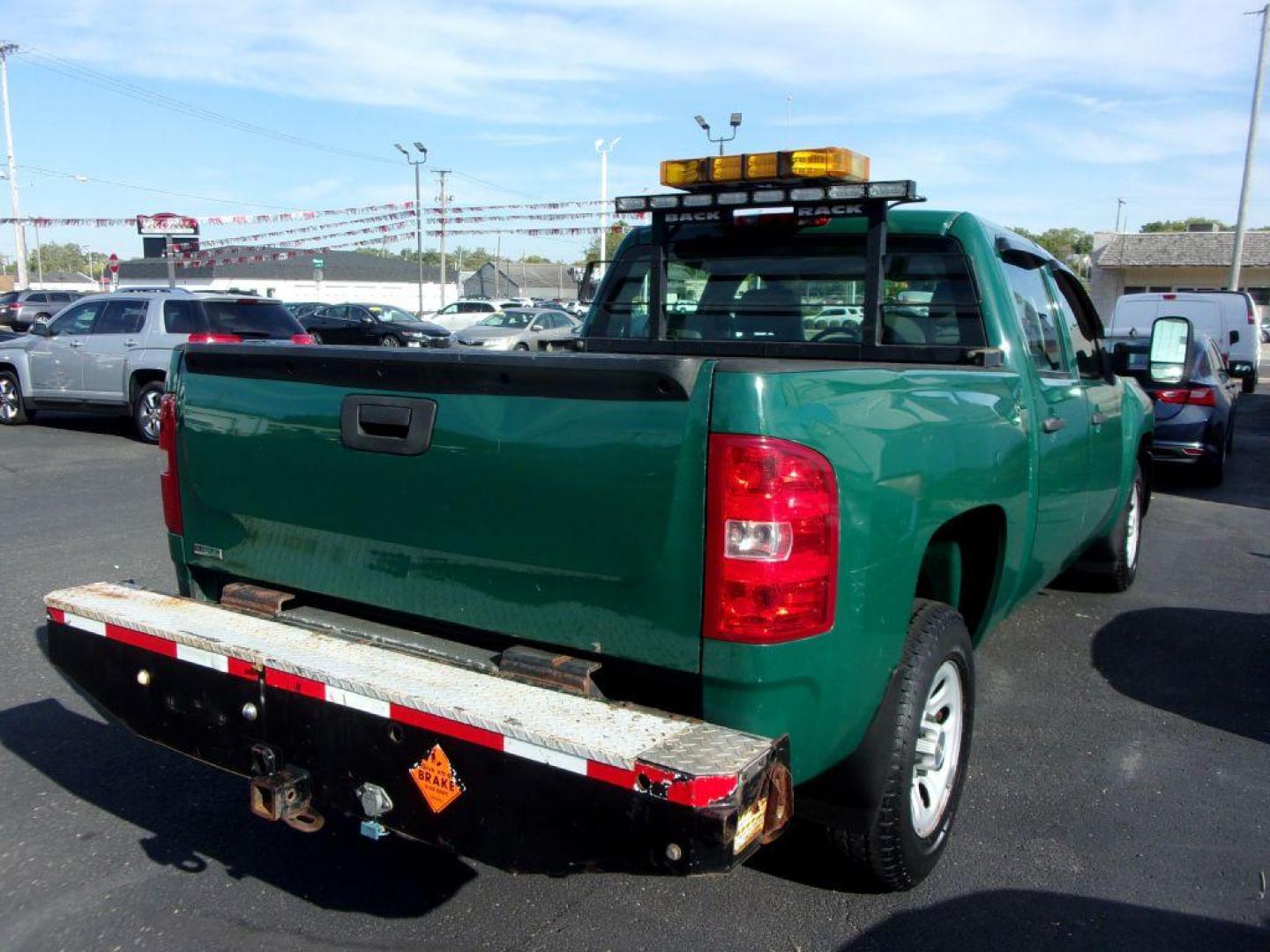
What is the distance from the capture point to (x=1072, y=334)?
15.9 feet

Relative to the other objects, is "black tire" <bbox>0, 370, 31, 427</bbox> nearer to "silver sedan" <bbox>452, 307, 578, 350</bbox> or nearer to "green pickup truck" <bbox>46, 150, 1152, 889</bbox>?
"silver sedan" <bbox>452, 307, 578, 350</bbox>

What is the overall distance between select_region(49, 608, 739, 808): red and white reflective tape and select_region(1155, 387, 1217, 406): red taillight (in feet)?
30.0

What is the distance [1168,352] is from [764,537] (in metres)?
3.97

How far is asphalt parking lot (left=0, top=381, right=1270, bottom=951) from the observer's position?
9.59 feet

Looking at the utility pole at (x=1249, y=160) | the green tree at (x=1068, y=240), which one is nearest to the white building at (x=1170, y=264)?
the utility pole at (x=1249, y=160)

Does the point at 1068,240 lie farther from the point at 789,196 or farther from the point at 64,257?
the point at 64,257

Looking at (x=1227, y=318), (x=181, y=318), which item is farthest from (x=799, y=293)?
(x=1227, y=318)

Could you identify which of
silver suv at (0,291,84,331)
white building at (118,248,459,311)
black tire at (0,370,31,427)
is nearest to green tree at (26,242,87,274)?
white building at (118,248,459,311)

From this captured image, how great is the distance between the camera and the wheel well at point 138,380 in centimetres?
1261

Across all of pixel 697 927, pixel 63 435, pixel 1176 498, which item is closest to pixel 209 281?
pixel 63 435

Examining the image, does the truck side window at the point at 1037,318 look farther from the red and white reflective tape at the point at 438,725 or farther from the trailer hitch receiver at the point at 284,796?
the trailer hitch receiver at the point at 284,796

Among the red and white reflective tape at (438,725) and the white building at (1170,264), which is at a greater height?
the white building at (1170,264)

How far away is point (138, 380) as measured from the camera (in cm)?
1270

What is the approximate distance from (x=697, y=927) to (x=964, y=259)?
2552mm
